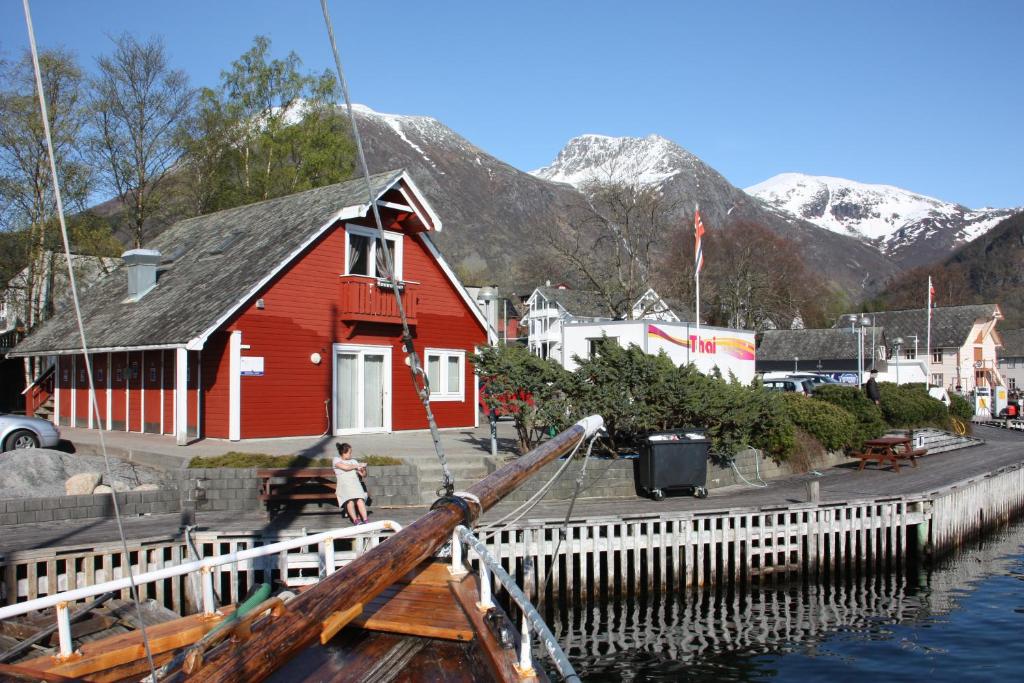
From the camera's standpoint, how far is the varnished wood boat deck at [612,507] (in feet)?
43.1

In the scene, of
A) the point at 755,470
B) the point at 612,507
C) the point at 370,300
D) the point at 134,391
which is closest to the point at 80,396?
the point at 134,391

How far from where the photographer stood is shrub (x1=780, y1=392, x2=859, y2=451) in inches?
975

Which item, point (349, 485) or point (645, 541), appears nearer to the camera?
point (349, 485)

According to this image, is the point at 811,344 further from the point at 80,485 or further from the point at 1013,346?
the point at 80,485

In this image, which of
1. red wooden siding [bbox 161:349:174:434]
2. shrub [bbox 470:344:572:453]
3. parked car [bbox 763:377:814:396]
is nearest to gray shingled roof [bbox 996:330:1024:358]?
parked car [bbox 763:377:814:396]

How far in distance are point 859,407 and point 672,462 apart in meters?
12.6

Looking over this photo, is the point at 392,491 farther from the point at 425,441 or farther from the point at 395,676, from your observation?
the point at 395,676

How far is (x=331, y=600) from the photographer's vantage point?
494cm

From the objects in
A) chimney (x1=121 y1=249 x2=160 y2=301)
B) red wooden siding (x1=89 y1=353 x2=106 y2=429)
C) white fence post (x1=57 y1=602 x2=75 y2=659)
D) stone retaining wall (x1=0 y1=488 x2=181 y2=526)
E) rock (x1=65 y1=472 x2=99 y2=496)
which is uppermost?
chimney (x1=121 y1=249 x2=160 y2=301)

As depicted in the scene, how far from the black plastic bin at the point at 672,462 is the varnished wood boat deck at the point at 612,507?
0.31m

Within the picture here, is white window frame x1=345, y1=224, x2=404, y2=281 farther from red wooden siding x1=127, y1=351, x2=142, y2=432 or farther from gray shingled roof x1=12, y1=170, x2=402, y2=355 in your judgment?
red wooden siding x1=127, y1=351, x2=142, y2=432

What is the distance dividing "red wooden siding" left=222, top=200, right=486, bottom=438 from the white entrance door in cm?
21

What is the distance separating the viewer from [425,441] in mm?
22406

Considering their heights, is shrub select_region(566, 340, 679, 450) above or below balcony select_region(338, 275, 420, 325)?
below
